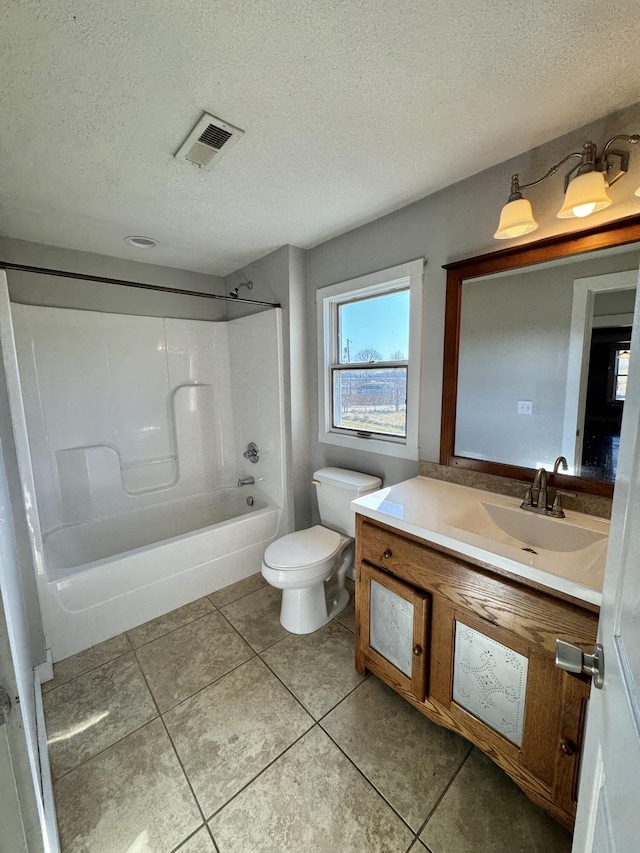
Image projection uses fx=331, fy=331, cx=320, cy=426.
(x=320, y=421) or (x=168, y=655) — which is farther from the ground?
(x=320, y=421)

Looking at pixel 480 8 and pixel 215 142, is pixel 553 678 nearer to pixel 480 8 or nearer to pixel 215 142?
pixel 480 8

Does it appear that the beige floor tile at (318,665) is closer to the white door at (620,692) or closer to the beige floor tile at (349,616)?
the beige floor tile at (349,616)

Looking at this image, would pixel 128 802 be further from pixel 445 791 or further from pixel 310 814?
pixel 445 791

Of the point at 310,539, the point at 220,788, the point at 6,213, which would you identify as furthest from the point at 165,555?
the point at 6,213

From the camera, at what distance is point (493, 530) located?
52.7 inches

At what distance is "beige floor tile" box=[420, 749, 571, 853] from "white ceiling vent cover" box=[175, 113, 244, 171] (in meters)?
2.43

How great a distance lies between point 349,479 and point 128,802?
5.07 ft

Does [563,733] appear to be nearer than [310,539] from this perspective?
Yes

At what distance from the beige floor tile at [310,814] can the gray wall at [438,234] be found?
129 centimetres

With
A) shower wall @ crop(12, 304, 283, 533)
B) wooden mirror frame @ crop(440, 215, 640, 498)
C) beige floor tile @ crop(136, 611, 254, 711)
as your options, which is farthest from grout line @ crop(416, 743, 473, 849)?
shower wall @ crop(12, 304, 283, 533)

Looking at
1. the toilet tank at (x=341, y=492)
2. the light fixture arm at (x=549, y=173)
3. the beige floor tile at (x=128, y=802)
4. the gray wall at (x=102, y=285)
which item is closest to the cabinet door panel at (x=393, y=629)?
the toilet tank at (x=341, y=492)

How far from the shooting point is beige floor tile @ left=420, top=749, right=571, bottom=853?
39.9 inches

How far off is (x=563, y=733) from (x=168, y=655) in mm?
1710

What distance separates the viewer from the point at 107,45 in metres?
0.87
